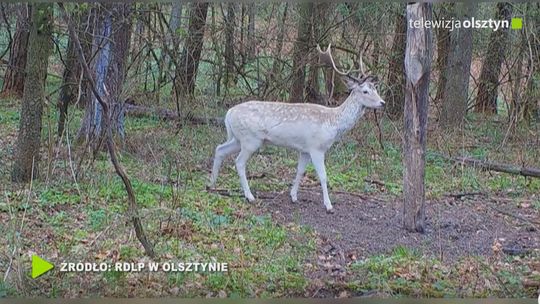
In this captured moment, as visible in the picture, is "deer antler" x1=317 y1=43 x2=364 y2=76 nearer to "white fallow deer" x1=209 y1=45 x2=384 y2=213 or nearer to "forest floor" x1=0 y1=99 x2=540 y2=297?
"white fallow deer" x1=209 y1=45 x2=384 y2=213

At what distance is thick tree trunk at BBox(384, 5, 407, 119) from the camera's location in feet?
20.9

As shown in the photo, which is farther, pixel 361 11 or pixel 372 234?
pixel 361 11

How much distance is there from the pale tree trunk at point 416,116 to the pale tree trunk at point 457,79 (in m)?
0.59

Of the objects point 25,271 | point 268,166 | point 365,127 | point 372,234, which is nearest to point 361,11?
point 365,127

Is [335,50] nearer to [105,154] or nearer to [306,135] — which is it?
[306,135]

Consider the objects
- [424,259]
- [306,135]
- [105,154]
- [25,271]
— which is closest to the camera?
[25,271]

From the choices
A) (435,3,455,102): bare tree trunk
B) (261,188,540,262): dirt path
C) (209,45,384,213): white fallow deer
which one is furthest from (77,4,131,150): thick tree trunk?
(435,3,455,102): bare tree trunk

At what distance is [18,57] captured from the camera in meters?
7.71

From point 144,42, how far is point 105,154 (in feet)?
3.65

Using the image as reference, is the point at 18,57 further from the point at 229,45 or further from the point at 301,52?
the point at 301,52

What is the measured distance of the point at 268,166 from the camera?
22.3 feet

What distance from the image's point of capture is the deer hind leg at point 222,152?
6234 mm

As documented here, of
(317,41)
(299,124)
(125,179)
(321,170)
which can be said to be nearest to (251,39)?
(317,41)

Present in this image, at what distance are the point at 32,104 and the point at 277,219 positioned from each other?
5.78ft
